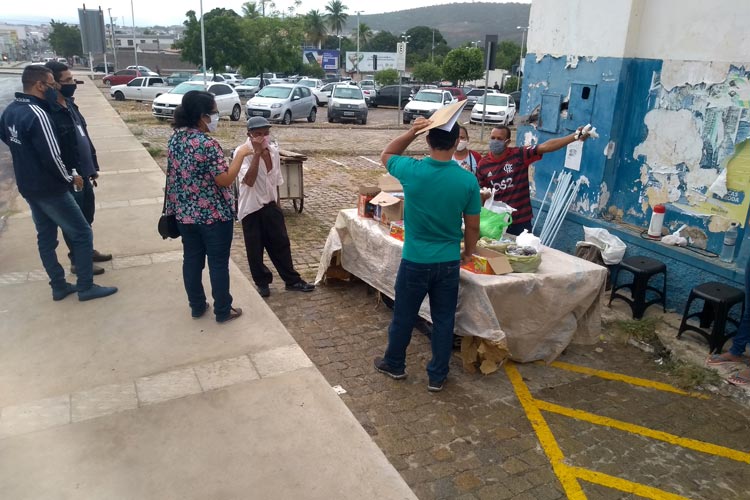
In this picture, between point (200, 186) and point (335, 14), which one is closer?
point (200, 186)

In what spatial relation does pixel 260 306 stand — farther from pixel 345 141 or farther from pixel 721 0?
pixel 345 141

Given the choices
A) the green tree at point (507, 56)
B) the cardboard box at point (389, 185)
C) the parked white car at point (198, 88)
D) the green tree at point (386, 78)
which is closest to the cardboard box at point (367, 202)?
the cardboard box at point (389, 185)

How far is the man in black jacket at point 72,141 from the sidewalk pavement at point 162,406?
0.73 meters

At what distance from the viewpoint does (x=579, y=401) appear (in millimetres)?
4090

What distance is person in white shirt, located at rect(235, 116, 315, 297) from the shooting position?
4.96 m

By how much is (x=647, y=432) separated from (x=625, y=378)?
0.74 meters

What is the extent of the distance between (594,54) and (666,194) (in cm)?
172

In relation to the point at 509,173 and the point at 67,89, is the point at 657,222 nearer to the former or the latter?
the point at 509,173

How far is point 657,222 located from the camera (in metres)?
5.48

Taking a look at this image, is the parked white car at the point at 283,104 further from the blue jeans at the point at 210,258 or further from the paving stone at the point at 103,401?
the paving stone at the point at 103,401

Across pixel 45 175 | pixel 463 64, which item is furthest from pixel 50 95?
pixel 463 64

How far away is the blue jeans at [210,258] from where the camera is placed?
4297 mm

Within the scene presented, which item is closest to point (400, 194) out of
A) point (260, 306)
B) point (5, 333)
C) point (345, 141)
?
point (260, 306)

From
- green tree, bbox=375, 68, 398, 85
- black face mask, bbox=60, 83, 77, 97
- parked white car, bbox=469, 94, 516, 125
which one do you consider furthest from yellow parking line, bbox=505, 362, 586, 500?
green tree, bbox=375, 68, 398, 85
